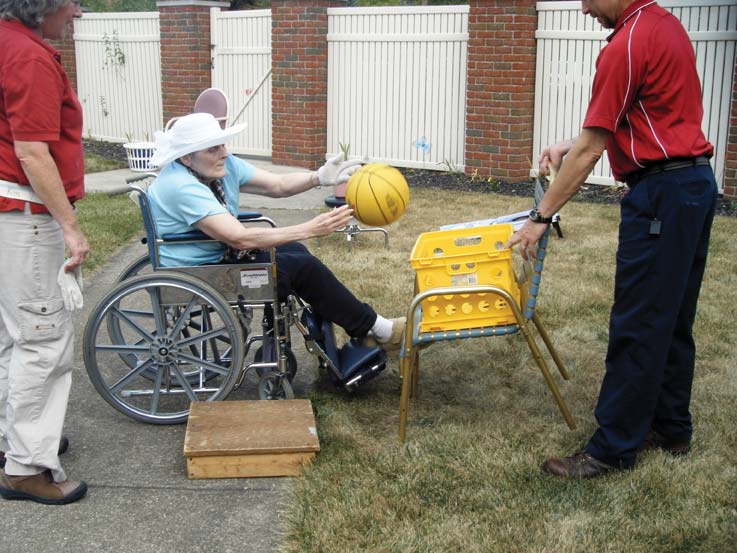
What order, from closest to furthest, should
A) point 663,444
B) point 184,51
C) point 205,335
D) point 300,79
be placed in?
point 663,444
point 205,335
point 300,79
point 184,51

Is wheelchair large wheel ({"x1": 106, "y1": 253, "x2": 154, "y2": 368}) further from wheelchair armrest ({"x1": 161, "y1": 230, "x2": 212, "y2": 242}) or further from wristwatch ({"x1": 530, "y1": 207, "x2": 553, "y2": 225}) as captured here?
wristwatch ({"x1": 530, "y1": 207, "x2": 553, "y2": 225})

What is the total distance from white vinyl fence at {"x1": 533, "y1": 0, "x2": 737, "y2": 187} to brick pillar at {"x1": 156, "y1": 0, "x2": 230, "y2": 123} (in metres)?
5.33

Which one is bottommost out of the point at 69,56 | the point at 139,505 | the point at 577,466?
the point at 139,505

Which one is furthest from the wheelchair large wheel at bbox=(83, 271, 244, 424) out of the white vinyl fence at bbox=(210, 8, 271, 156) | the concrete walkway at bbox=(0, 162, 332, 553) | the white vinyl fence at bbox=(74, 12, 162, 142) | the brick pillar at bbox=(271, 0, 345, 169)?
the white vinyl fence at bbox=(74, 12, 162, 142)

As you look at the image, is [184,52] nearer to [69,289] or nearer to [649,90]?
[69,289]

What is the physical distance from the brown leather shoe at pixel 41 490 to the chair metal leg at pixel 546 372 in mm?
1953

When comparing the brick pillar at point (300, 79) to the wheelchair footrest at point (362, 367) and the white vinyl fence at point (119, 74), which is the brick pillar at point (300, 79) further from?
the wheelchair footrest at point (362, 367)

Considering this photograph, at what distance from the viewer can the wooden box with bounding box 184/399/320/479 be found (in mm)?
3957

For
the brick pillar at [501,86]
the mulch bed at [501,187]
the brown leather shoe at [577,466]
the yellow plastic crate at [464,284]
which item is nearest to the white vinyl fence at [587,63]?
the brick pillar at [501,86]

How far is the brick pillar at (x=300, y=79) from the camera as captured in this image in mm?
12266

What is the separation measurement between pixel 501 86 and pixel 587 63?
3.22 feet

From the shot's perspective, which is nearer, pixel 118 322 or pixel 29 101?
pixel 29 101

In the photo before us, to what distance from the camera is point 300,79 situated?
40.8ft

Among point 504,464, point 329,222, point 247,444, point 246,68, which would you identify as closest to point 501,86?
point 246,68
